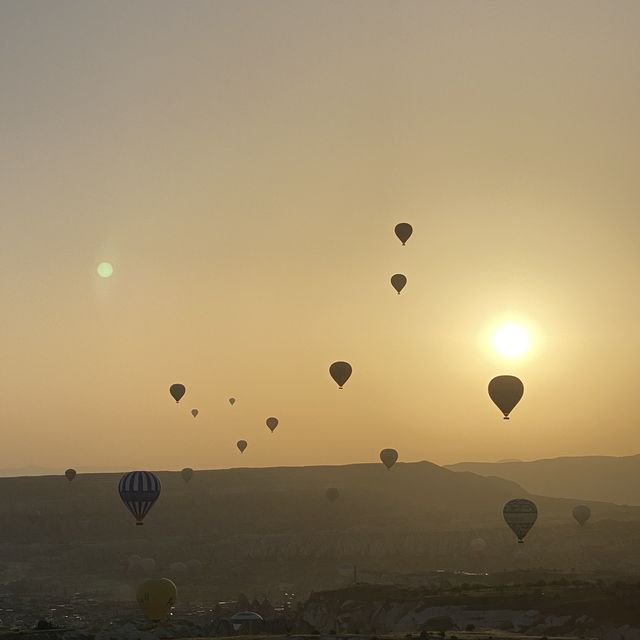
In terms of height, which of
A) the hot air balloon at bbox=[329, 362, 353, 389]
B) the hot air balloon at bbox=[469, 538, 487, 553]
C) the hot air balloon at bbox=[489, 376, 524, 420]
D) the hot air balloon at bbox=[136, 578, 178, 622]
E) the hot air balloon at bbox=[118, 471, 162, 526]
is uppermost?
the hot air balloon at bbox=[469, 538, 487, 553]

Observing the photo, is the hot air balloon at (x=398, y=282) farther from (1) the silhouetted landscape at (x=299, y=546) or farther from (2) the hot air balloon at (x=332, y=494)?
(2) the hot air balloon at (x=332, y=494)

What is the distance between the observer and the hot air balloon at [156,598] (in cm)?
7506

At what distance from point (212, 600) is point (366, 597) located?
142ft

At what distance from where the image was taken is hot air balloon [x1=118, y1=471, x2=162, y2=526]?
9288 centimetres

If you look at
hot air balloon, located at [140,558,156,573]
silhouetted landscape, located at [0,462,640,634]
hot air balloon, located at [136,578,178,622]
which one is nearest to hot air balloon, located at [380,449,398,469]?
silhouetted landscape, located at [0,462,640,634]

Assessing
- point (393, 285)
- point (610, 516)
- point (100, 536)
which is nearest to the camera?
point (393, 285)

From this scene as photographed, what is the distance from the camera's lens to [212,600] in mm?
120500

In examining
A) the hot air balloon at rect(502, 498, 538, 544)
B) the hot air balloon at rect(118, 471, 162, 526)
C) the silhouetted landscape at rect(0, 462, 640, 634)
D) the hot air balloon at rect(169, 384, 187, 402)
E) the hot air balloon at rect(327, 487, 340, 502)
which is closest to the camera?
the hot air balloon at rect(502, 498, 538, 544)

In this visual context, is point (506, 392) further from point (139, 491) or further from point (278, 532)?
point (278, 532)

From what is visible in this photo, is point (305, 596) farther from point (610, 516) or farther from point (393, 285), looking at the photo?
point (610, 516)

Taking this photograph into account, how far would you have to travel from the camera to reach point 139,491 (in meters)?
93.0

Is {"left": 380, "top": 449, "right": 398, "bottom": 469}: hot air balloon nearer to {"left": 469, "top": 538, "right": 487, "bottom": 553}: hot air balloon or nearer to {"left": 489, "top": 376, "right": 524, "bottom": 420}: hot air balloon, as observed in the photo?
{"left": 469, "top": 538, "right": 487, "bottom": 553}: hot air balloon

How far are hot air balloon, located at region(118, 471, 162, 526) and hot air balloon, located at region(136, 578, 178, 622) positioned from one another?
16914mm

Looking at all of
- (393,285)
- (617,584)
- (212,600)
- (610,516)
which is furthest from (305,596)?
(610,516)
